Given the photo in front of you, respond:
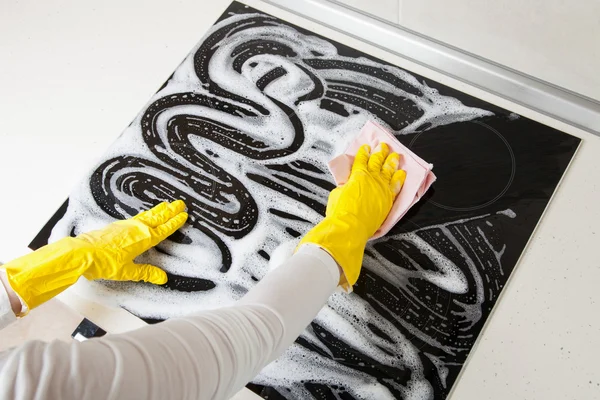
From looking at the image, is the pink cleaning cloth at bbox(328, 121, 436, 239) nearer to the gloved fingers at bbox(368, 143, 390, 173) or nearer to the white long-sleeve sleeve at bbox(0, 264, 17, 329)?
the gloved fingers at bbox(368, 143, 390, 173)

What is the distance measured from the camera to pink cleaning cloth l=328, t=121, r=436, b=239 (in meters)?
1.16

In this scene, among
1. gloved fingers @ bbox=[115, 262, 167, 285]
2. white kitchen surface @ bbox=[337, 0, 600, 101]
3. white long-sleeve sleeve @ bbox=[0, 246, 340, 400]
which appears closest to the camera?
white long-sleeve sleeve @ bbox=[0, 246, 340, 400]

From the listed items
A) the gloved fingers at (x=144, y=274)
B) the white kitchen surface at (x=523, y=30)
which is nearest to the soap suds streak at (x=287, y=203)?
the gloved fingers at (x=144, y=274)

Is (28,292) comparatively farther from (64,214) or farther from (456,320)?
(456,320)

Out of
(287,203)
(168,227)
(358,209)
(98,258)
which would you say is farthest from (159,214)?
(358,209)

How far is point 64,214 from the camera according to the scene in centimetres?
125

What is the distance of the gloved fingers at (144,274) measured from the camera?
3.74 ft

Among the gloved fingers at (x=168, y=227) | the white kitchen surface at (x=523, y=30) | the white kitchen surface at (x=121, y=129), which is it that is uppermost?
the white kitchen surface at (x=523, y=30)

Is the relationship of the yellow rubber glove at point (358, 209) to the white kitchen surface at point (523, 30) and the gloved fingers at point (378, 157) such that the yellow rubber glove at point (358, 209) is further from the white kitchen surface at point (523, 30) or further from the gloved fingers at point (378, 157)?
the white kitchen surface at point (523, 30)

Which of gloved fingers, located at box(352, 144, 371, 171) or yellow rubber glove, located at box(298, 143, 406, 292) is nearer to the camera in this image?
yellow rubber glove, located at box(298, 143, 406, 292)

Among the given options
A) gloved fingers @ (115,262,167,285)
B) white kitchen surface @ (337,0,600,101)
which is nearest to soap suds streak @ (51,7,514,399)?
gloved fingers @ (115,262,167,285)

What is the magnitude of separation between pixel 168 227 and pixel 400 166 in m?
0.50

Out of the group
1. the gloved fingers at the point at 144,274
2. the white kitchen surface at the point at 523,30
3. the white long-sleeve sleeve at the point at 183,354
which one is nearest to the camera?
the white long-sleeve sleeve at the point at 183,354

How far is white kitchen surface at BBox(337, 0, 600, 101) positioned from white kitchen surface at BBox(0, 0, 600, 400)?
0.02 metres
